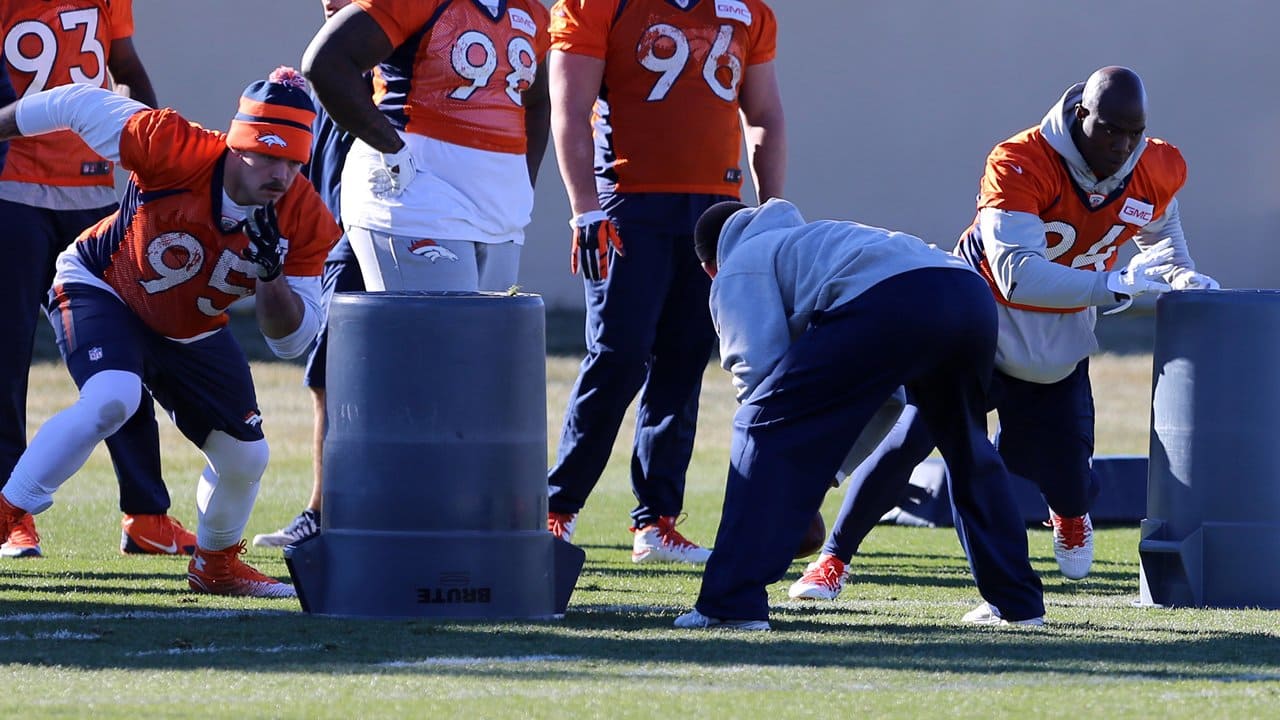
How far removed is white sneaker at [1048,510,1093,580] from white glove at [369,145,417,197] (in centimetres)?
227

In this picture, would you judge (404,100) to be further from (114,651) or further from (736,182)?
(114,651)

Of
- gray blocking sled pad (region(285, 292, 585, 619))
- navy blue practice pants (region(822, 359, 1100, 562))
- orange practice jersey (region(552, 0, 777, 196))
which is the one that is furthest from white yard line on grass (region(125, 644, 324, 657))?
orange practice jersey (region(552, 0, 777, 196))

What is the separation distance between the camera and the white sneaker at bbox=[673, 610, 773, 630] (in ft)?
16.4

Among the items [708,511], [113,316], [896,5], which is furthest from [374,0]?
[896,5]

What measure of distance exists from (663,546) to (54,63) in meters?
2.47

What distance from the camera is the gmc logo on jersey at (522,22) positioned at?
20.1ft

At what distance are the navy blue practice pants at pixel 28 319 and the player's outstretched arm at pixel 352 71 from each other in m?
1.38

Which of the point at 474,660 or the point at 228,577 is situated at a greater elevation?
the point at 474,660

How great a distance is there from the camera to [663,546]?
6945 mm

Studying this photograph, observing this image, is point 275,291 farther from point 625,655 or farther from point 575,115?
point 575,115

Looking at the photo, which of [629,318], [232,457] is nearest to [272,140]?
[232,457]

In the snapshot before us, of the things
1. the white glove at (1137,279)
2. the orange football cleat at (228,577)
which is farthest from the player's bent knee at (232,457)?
the white glove at (1137,279)

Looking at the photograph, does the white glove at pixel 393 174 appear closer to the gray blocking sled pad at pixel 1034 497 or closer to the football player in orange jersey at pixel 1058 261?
the football player in orange jersey at pixel 1058 261

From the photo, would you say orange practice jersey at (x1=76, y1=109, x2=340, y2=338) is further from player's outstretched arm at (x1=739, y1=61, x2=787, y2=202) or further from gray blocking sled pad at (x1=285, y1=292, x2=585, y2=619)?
player's outstretched arm at (x1=739, y1=61, x2=787, y2=202)
